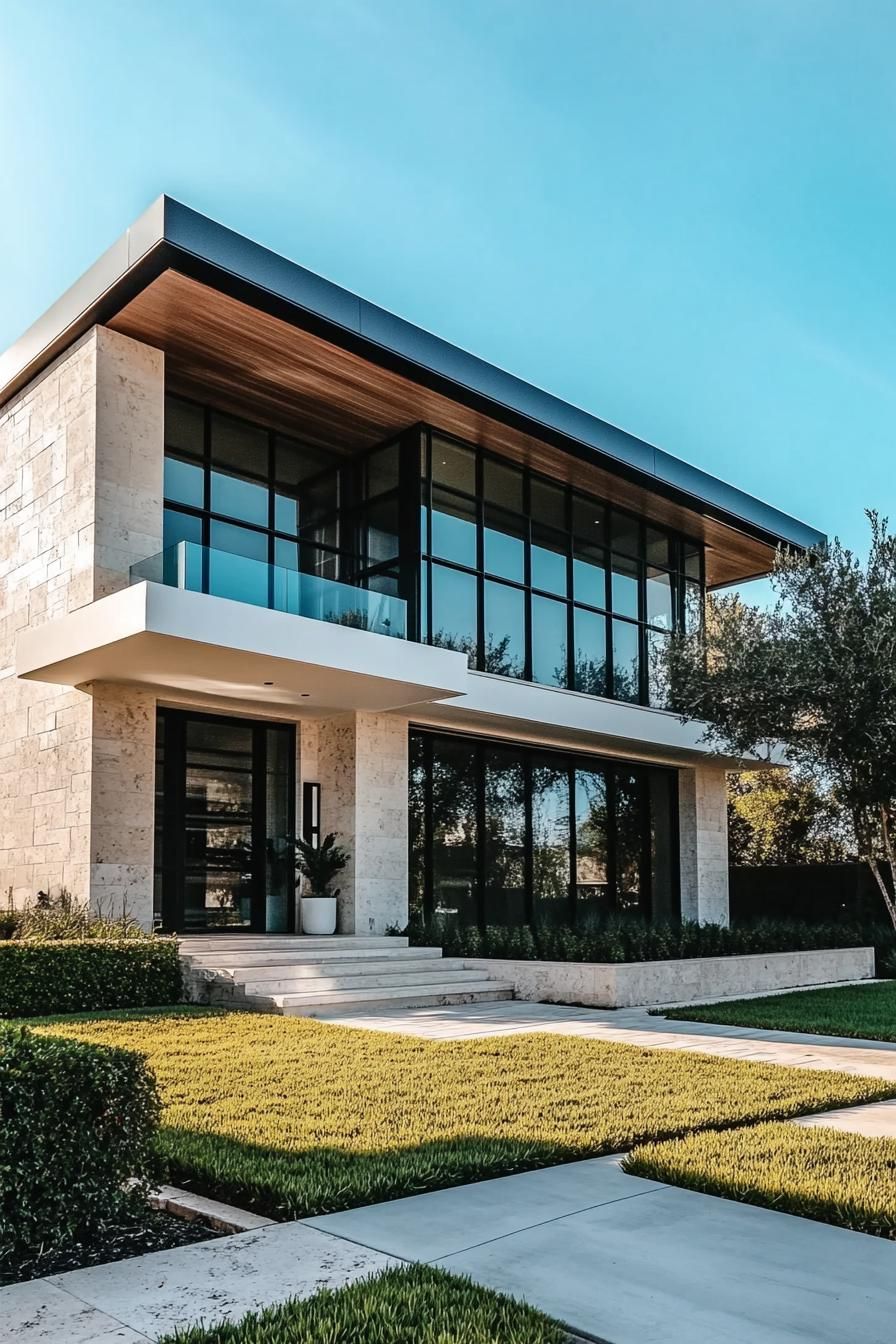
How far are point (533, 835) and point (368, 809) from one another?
3906 millimetres

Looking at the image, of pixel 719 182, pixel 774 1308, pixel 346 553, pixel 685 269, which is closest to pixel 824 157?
pixel 719 182

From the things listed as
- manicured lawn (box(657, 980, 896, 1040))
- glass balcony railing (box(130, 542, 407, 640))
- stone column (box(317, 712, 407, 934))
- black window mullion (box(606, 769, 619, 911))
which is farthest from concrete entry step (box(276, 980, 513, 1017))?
black window mullion (box(606, 769, 619, 911))

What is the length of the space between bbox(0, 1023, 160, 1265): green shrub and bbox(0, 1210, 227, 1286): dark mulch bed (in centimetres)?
5

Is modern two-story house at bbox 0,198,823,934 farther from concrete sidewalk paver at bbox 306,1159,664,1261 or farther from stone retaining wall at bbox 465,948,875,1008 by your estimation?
concrete sidewalk paver at bbox 306,1159,664,1261

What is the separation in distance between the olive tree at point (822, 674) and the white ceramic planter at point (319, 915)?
6.71 metres

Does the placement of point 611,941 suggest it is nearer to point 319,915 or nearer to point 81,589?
point 319,915

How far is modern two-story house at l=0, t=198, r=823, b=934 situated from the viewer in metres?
14.4

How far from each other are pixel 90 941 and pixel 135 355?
25.5 feet

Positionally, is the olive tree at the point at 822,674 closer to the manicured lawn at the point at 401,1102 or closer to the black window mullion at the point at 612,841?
the black window mullion at the point at 612,841

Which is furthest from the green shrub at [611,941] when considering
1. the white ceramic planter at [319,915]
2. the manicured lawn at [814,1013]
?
the manicured lawn at [814,1013]

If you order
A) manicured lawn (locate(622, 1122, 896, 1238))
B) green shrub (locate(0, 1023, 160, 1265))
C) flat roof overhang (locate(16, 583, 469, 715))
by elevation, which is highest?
flat roof overhang (locate(16, 583, 469, 715))

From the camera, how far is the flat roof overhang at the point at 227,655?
43.4 ft

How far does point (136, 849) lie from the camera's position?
14.8 meters

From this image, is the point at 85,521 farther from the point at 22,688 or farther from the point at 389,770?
the point at 389,770
